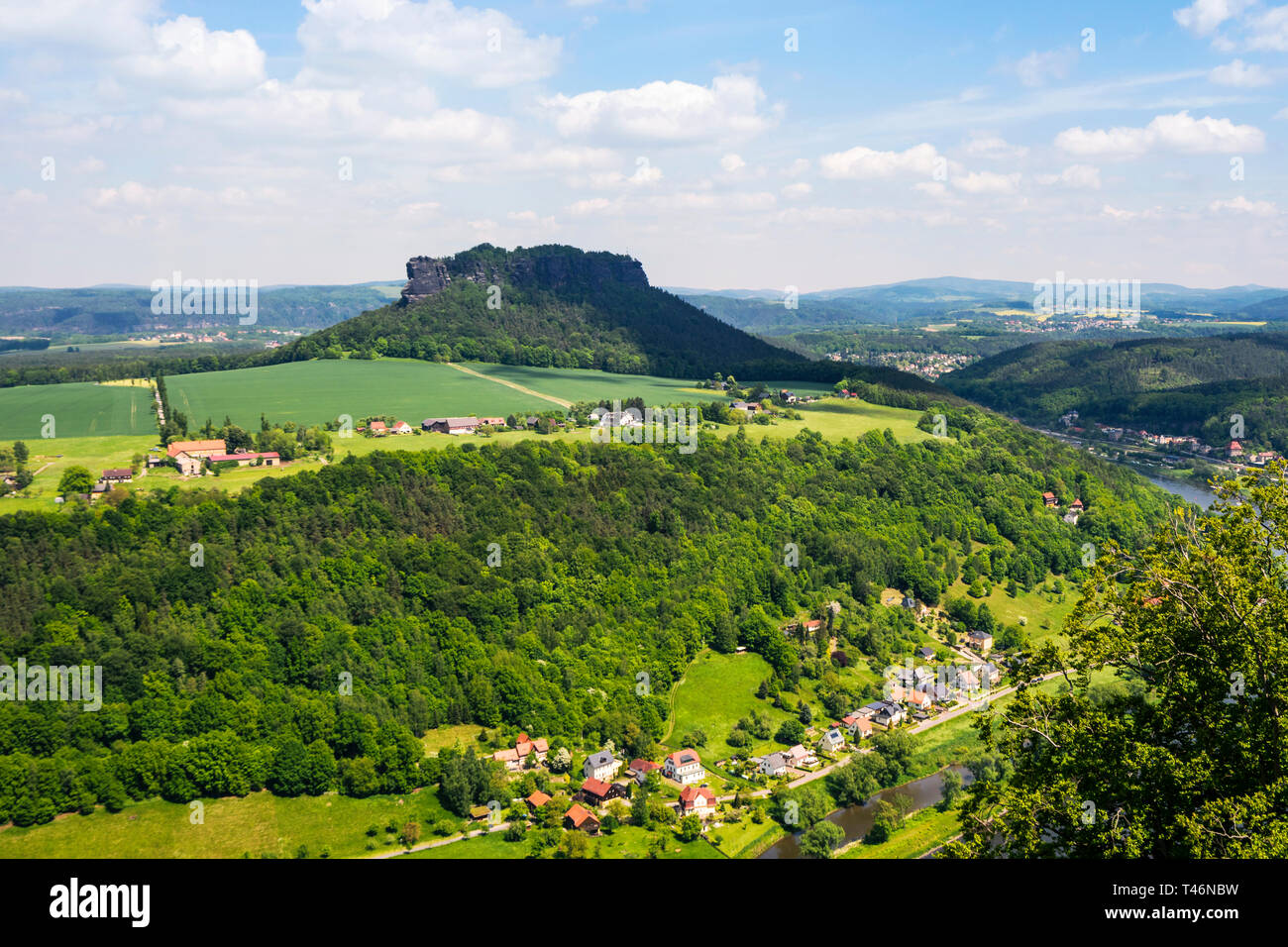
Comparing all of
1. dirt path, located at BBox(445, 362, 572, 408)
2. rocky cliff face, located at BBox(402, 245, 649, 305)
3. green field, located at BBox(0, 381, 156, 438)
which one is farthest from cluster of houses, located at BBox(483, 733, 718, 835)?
rocky cliff face, located at BBox(402, 245, 649, 305)

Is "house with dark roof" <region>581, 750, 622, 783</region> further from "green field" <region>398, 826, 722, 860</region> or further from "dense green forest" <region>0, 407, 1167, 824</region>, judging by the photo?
"green field" <region>398, 826, 722, 860</region>

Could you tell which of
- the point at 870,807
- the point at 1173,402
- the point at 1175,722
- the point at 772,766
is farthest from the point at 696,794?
the point at 1173,402

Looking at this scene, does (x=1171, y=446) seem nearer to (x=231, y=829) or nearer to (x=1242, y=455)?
(x=1242, y=455)

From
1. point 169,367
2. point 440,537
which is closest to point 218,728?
point 440,537

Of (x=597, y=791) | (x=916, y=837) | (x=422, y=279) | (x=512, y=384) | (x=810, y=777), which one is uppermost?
(x=422, y=279)

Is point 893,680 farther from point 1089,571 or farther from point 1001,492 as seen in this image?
point 1089,571
